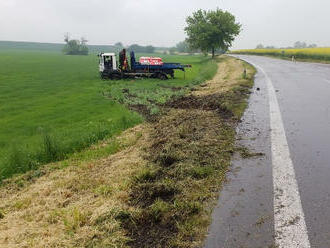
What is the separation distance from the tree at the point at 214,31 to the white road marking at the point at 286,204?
56.9m

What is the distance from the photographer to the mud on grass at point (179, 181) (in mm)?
3490

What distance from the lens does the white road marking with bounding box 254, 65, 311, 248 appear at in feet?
10.5

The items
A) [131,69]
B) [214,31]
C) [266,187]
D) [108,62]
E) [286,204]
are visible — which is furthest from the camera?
[214,31]

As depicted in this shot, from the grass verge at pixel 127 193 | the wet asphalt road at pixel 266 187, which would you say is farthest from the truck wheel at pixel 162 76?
the grass verge at pixel 127 193

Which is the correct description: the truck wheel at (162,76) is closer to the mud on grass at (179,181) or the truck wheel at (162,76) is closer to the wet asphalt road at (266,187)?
the mud on grass at (179,181)

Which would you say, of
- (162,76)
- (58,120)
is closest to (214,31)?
(162,76)

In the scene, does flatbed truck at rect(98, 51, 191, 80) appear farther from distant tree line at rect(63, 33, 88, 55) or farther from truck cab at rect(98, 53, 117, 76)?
distant tree line at rect(63, 33, 88, 55)

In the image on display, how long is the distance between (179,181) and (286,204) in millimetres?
1671

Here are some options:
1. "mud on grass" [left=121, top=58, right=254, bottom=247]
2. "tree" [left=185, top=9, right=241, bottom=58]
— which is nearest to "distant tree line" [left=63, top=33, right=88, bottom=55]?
"tree" [left=185, top=9, right=241, bottom=58]

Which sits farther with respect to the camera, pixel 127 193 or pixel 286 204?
pixel 127 193

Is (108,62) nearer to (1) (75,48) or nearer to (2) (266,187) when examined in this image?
(2) (266,187)

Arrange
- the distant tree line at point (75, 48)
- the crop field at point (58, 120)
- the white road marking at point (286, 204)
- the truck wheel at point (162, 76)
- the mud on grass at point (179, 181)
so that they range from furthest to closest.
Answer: the distant tree line at point (75, 48) < the truck wheel at point (162, 76) < the crop field at point (58, 120) < the mud on grass at point (179, 181) < the white road marking at point (286, 204)

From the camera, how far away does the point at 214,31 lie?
58.9m

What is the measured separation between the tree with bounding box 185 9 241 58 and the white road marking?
187ft
